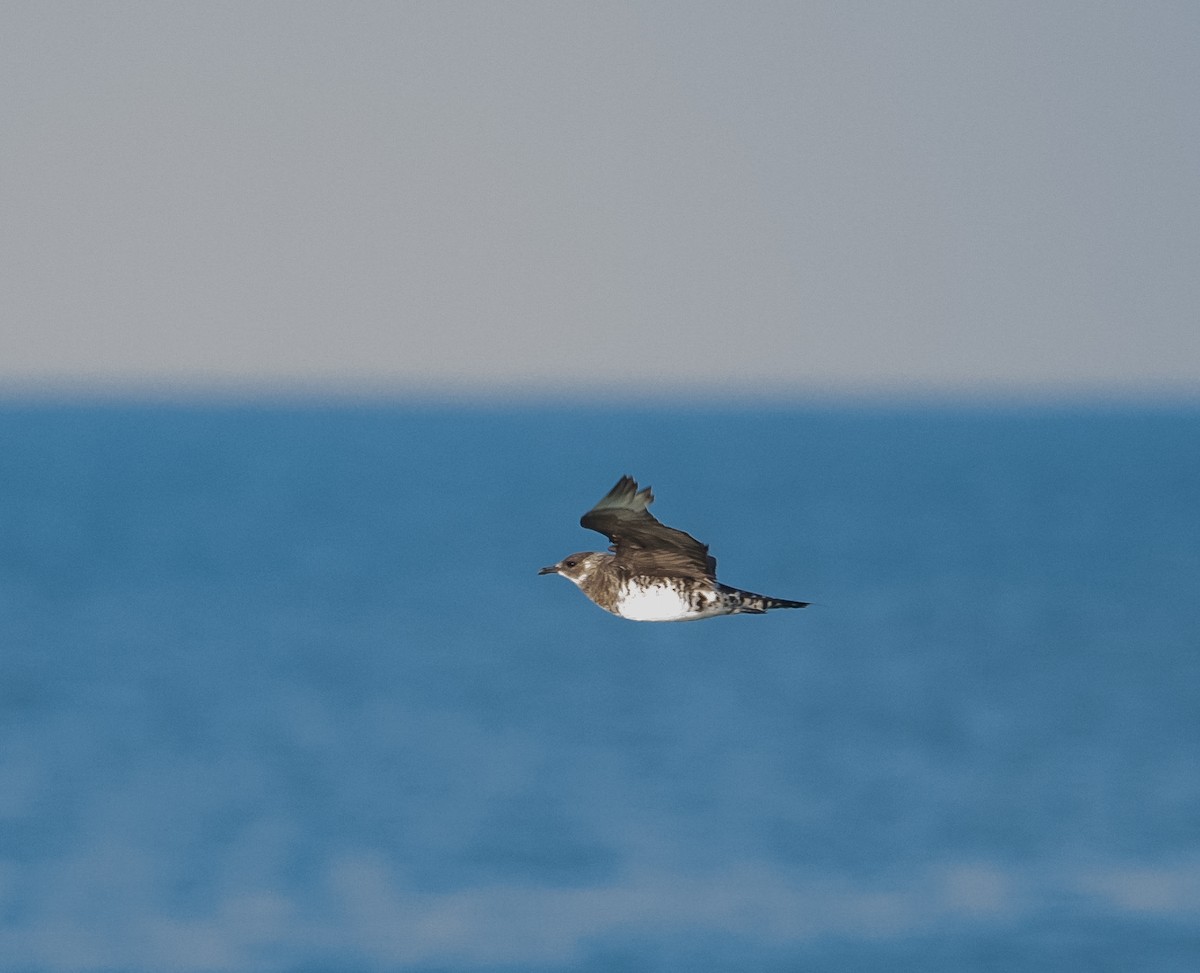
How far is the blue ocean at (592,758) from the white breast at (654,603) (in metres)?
34.7

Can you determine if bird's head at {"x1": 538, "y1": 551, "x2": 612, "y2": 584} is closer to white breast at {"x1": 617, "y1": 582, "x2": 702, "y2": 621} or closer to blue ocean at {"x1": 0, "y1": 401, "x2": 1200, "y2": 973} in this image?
white breast at {"x1": 617, "y1": 582, "x2": 702, "y2": 621}

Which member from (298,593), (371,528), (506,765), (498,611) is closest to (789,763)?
(506,765)

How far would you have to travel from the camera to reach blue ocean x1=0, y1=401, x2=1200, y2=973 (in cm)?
6028

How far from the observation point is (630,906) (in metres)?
61.5

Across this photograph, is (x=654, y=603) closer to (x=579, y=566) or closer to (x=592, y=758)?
(x=579, y=566)

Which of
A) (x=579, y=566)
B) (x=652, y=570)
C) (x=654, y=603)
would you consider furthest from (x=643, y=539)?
(x=579, y=566)

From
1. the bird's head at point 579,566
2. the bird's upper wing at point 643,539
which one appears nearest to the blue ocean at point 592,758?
the bird's head at point 579,566

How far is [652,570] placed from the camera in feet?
68.3

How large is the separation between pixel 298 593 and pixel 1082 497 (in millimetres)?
72643

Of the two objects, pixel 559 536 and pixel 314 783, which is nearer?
pixel 314 783

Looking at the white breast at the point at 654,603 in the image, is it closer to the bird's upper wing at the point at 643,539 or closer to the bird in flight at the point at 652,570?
the bird in flight at the point at 652,570

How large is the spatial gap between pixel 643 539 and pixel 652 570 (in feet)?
1.15

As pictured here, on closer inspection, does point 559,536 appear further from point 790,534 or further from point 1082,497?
point 1082,497

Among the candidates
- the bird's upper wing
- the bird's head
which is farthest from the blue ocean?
the bird's upper wing
